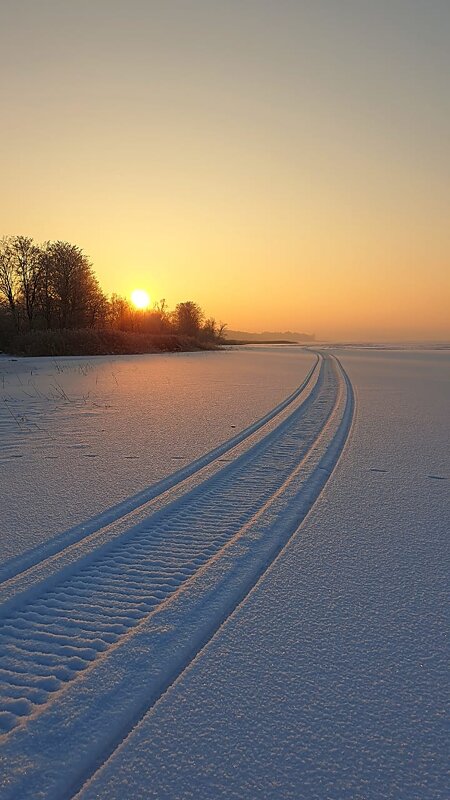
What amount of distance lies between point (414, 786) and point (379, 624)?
2.80 feet

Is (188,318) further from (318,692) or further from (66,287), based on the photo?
(318,692)

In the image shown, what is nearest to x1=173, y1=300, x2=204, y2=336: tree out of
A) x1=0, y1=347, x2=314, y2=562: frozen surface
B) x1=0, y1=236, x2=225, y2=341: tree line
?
x1=0, y1=236, x2=225, y2=341: tree line

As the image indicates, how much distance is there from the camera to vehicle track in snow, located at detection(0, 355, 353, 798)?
1674 mm

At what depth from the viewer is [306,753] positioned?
1541mm

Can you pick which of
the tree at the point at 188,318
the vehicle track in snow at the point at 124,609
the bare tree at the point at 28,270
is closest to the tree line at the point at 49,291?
the bare tree at the point at 28,270

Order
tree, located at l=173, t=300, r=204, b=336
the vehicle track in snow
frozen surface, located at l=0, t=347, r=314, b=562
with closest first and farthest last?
the vehicle track in snow, frozen surface, located at l=0, t=347, r=314, b=562, tree, located at l=173, t=300, r=204, b=336

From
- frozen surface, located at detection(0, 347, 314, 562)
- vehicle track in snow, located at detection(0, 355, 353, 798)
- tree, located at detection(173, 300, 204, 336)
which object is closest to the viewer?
vehicle track in snow, located at detection(0, 355, 353, 798)

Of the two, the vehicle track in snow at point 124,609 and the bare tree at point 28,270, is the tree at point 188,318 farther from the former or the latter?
the vehicle track in snow at point 124,609

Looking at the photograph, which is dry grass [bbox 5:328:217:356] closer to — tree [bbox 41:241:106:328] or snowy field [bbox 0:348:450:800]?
tree [bbox 41:241:106:328]

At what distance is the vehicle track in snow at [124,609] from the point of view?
1674 millimetres

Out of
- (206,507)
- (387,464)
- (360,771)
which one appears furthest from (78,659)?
(387,464)

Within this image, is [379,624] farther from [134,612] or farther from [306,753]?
[134,612]

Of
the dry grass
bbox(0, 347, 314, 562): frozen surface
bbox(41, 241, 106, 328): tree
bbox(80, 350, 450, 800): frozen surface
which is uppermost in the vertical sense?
bbox(41, 241, 106, 328): tree

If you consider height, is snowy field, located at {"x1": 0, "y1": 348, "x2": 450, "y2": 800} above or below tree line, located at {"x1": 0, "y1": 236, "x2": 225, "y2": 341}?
below
